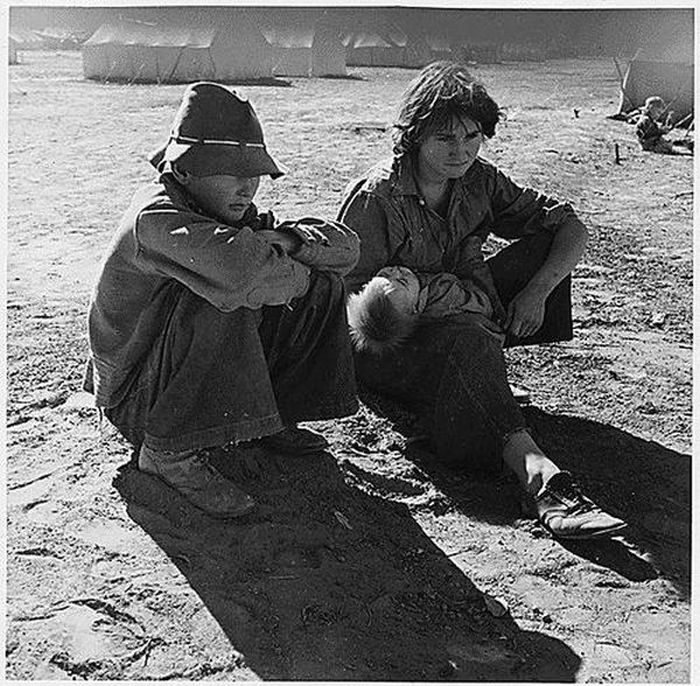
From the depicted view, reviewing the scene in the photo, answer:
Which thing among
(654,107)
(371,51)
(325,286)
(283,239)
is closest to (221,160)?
(283,239)

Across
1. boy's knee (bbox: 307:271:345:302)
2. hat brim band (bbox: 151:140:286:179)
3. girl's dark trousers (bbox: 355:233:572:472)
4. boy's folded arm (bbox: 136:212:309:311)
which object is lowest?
girl's dark trousers (bbox: 355:233:572:472)

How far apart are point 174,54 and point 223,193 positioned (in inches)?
720

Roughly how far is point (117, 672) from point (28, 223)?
4067mm

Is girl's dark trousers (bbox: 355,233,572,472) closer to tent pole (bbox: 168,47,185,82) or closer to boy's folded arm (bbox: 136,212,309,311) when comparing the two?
boy's folded arm (bbox: 136,212,309,311)

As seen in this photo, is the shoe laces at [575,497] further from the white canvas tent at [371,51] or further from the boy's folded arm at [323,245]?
the white canvas tent at [371,51]

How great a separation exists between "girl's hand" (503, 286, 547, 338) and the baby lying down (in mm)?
124

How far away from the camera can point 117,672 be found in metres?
2.17

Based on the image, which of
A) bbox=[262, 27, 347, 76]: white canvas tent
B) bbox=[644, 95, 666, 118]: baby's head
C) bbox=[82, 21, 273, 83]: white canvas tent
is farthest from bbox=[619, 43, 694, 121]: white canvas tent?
bbox=[262, 27, 347, 76]: white canvas tent

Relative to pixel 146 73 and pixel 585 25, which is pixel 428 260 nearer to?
pixel 585 25

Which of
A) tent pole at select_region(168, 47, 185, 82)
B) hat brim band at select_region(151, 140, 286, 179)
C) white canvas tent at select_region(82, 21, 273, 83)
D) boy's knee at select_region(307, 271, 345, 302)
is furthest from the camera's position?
white canvas tent at select_region(82, 21, 273, 83)

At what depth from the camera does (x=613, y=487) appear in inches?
120

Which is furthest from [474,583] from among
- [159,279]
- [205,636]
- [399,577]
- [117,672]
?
[159,279]

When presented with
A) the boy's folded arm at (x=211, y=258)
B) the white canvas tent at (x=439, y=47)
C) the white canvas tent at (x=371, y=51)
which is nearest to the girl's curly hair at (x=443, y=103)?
the boy's folded arm at (x=211, y=258)

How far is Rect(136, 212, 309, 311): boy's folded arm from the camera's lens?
2.38 m
